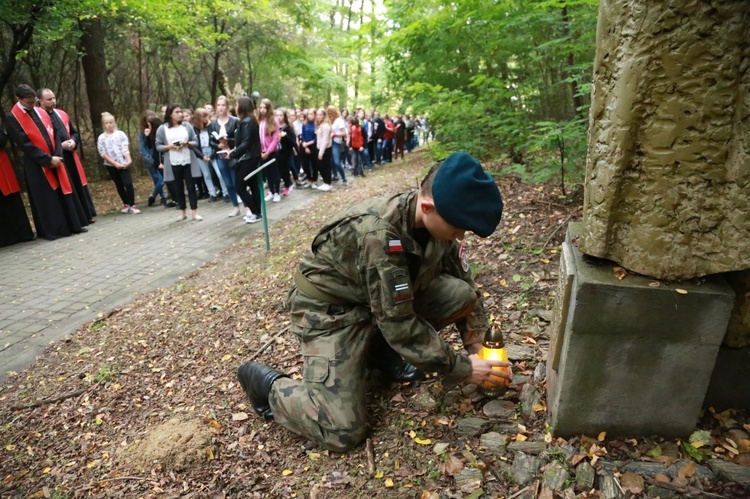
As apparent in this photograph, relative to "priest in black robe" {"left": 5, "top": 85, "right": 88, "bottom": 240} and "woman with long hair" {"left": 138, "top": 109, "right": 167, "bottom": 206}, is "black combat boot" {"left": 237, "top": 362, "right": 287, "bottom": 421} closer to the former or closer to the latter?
"priest in black robe" {"left": 5, "top": 85, "right": 88, "bottom": 240}

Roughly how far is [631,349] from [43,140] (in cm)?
869

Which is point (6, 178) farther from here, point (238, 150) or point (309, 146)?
point (309, 146)

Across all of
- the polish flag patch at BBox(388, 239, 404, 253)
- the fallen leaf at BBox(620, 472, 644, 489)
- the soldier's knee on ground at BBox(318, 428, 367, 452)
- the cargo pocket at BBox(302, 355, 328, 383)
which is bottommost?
the soldier's knee on ground at BBox(318, 428, 367, 452)

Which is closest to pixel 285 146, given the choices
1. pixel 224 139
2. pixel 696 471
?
pixel 224 139

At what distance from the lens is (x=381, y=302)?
239cm

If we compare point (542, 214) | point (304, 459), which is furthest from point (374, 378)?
point (542, 214)

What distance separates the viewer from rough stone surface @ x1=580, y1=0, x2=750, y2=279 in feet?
5.38

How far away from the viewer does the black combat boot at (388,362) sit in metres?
3.07

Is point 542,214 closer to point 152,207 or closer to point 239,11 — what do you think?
point 152,207

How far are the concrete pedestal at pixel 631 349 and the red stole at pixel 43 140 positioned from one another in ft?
27.1

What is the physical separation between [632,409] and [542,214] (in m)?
3.20

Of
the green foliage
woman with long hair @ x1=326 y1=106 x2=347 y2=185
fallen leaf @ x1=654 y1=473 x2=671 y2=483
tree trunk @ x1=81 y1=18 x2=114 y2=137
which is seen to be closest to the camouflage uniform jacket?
fallen leaf @ x1=654 y1=473 x2=671 y2=483

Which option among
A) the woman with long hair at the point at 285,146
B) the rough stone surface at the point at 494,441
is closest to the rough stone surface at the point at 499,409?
the rough stone surface at the point at 494,441

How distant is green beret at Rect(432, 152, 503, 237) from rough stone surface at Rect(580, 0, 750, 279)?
454 millimetres
